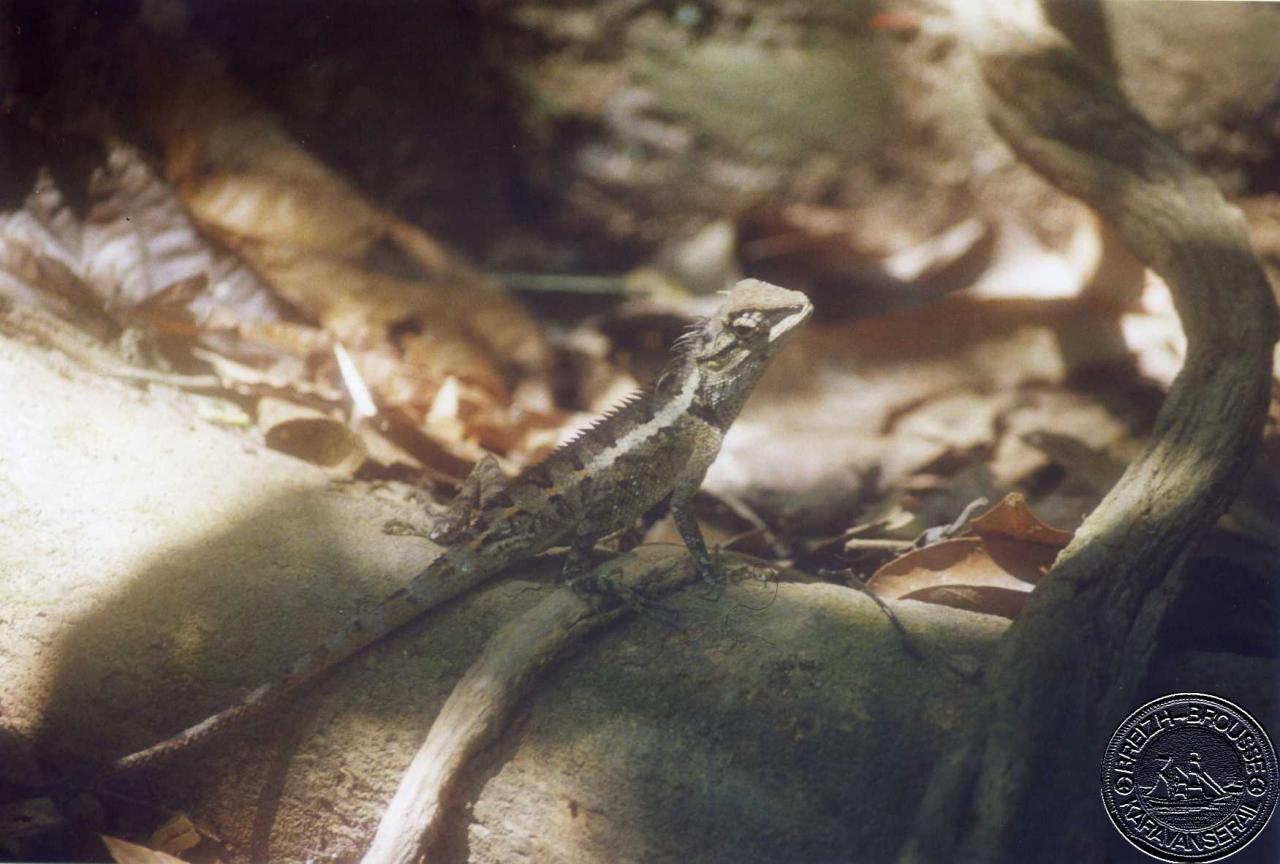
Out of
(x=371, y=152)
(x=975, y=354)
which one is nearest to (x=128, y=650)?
(x=371, y=152)

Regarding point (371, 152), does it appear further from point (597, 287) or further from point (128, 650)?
point (128, 650)

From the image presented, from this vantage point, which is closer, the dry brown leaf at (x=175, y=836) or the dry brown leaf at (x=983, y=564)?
the dry brown leaf at (x=175, y=836)

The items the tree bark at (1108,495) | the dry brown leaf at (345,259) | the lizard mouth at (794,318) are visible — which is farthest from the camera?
the dry brown leaf at (345,259)

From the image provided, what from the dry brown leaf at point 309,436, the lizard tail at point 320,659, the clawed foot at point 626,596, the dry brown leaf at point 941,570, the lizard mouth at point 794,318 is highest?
the lizard mouth at point 794,318

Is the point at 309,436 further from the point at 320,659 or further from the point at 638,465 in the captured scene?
the point at 638,465

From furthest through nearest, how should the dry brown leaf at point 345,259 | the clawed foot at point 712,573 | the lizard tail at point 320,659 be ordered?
the dry brown leaf at point 345,259
the clawed foot at point 712,573
the lizard tail at point 320,659

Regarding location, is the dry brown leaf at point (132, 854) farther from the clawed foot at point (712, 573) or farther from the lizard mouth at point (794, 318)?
the lizard mouth at point (794, 318)

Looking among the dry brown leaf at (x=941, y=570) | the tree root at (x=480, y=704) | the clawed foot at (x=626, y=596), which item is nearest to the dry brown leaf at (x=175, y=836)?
the tree root at (x=480, y=704)

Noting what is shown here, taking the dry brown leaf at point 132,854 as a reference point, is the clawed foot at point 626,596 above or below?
above
